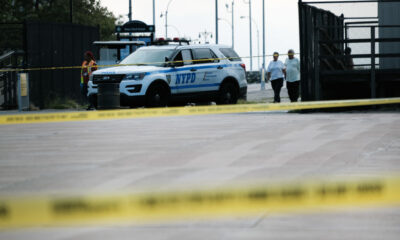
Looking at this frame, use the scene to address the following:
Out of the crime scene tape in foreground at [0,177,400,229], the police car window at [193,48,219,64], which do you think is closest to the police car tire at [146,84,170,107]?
the police car window at [193,48,219,64]

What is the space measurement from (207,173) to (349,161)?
6.03 ft

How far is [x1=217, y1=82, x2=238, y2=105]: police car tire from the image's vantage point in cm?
2441

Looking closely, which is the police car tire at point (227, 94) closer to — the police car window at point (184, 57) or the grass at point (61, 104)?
the police car window at point (184, 57)

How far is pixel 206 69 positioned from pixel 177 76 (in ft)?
3.78

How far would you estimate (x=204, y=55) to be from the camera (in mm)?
24328

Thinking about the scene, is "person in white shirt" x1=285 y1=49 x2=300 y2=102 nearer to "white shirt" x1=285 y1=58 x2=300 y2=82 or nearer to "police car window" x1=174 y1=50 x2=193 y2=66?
"white shirt" x1=285 y1=58 x2=300 y2=82

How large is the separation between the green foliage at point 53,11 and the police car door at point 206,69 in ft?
123

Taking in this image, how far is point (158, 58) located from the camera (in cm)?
2348

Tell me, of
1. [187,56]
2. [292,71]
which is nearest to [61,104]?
[187,56]

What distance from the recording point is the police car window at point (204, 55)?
950 inches

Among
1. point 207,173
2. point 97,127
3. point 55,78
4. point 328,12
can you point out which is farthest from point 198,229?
point 55,78

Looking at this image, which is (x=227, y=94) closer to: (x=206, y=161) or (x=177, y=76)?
(x=177, y=76)

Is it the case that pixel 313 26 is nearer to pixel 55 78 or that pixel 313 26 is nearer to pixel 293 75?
pixel 293 75

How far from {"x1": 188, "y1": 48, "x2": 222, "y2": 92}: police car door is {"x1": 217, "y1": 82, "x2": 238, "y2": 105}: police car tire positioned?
25 cm
